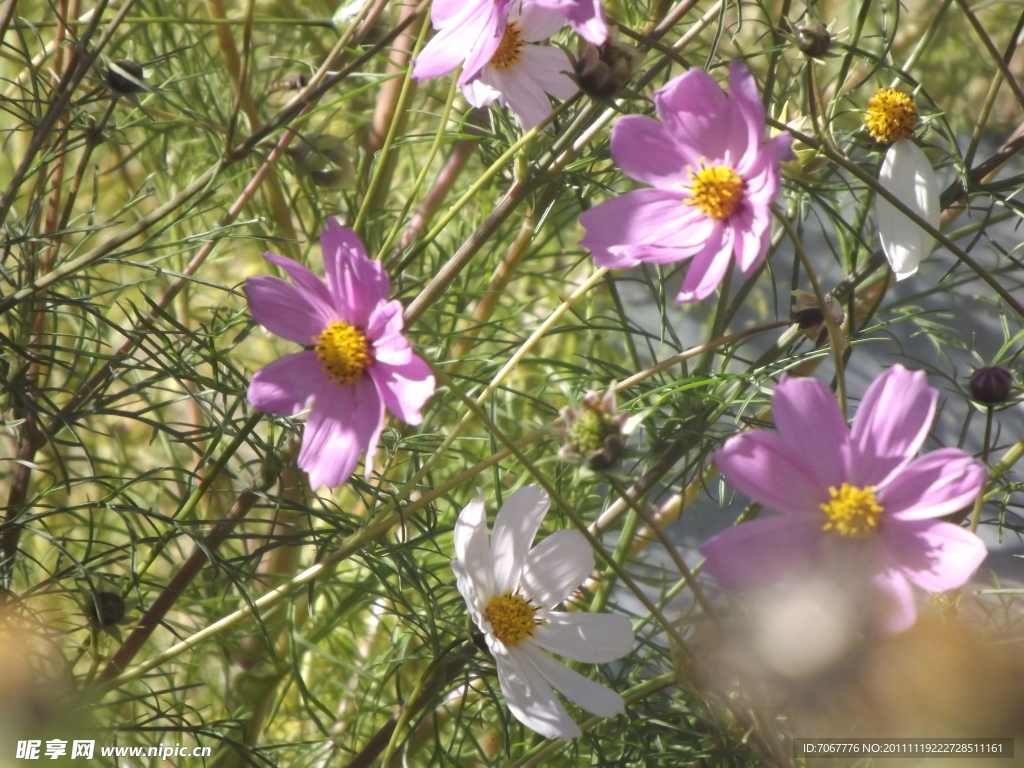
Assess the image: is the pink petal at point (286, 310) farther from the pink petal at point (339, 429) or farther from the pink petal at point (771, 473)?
the pink petal at point (771, 473)

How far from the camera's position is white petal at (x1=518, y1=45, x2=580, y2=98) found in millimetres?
441

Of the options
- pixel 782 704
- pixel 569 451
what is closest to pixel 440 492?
pixel 569 451

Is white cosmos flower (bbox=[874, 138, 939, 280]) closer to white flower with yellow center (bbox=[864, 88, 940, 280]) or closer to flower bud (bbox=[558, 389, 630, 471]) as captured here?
white flower with yellow center (bbox=[864, 88, 940, 280])

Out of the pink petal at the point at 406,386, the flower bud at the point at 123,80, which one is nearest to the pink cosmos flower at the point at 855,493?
the pink petal at the point at 406,386

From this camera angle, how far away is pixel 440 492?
38 centimetres

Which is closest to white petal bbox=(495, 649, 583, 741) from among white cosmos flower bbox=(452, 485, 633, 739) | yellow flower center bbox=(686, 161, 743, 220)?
white cosmos flower bbox=(452, 485, 633, 739)

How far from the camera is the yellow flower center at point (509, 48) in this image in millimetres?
434

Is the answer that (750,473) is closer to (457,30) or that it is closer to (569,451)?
(569,451)

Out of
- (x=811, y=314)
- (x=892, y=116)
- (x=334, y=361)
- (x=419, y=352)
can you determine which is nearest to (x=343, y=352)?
(x=334, y=361)

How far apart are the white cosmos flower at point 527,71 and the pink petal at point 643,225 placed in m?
0.08

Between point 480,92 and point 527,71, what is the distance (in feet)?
0.08

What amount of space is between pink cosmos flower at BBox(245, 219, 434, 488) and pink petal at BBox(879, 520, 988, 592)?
18 centimetres

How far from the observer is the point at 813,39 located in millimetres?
399

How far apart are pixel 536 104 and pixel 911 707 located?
311 millimetres
